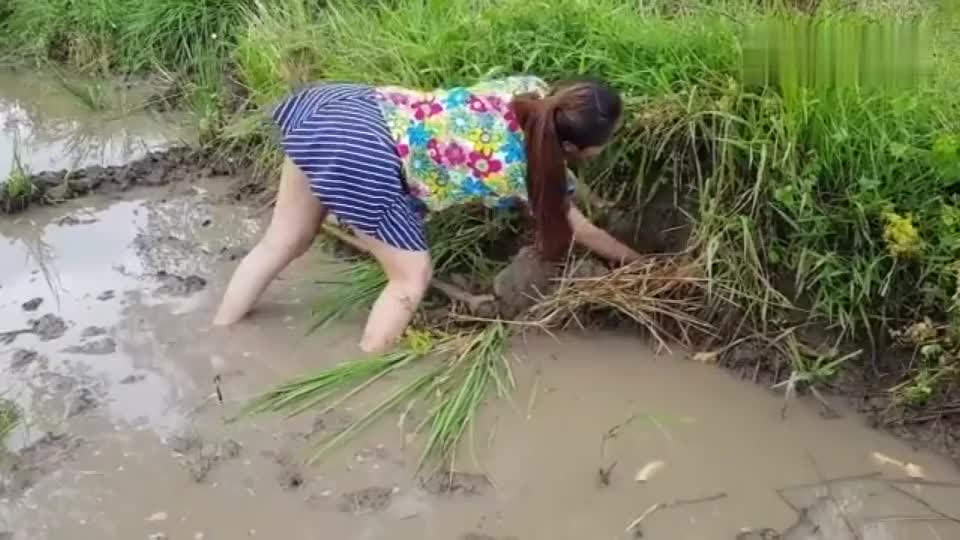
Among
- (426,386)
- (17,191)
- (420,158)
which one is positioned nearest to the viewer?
(426,386)

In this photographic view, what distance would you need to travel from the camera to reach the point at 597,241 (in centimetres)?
394

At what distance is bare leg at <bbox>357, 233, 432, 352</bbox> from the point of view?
3.80 m

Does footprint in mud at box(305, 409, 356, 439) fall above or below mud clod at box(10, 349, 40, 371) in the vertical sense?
below

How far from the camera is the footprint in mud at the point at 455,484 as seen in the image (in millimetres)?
3143

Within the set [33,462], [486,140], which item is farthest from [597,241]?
[33,462]

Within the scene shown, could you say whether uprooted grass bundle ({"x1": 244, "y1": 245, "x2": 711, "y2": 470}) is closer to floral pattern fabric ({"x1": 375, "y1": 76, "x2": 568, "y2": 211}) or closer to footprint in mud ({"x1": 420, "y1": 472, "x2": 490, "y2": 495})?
footprint in mud ({"x1": 420, "y1": 472, "x2": 490, "y2": 495})

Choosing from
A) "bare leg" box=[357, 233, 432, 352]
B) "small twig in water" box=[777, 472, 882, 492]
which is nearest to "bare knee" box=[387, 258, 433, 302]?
"bare leg" box=[357, 233, 432, 352]

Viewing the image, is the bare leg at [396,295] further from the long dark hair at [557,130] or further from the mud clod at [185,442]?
the mud clod at [185,442]

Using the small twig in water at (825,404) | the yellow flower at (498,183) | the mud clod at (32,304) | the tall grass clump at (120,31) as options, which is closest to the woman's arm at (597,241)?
the yellow flower at (498,183)

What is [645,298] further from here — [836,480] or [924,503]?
[924,503]

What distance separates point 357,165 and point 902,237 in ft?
5.17

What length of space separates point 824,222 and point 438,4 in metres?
2.04

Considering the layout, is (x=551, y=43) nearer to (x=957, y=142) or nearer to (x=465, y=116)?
(x=465, y=116)

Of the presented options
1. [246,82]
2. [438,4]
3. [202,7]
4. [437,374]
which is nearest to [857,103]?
[437,374]
